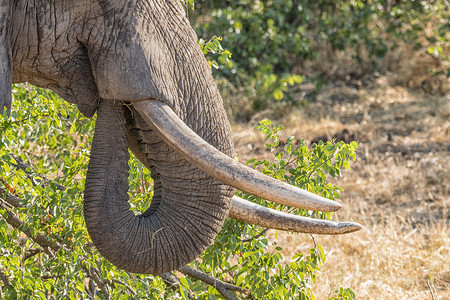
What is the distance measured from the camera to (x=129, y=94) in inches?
88.4

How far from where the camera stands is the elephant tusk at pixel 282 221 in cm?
240

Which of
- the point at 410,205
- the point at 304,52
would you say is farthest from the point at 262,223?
the point at 304,52

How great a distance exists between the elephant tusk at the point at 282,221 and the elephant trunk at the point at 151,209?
257 mm

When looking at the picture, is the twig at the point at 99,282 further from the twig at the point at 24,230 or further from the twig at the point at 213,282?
the twig at the point at 213,282

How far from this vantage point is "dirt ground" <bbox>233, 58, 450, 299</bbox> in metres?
4.18

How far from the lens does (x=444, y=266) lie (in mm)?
4227

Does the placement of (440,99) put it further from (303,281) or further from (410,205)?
(303,281)

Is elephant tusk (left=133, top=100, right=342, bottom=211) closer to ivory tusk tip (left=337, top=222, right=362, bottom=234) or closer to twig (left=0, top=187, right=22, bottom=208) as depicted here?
ivory tusk tip (left=337, top=222, right=362, bottom=234)

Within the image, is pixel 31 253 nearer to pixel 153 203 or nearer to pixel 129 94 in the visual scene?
pixel 153 203

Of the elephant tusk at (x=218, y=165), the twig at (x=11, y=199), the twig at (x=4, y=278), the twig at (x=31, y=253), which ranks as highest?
the elephant tusk at (x=218, y=165)

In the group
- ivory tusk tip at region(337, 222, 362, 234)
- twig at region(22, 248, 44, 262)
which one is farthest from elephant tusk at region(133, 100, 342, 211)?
twig at region(22, 248, 44, 262)

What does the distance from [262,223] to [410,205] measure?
2.92 metres

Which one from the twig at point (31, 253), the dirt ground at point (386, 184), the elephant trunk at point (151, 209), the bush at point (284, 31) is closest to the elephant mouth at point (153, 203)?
the elephant trunk at point (151, 209)

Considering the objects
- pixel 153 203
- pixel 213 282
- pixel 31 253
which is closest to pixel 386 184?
pixel 213 282
